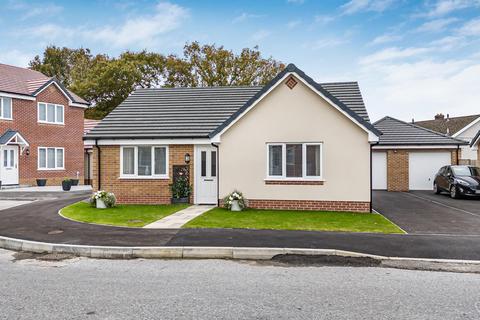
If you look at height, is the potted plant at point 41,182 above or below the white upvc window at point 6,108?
below

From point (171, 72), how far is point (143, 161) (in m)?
28.1

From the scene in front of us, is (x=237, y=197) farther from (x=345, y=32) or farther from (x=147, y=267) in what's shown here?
(x=345, y=32)

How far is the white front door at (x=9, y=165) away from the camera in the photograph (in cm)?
2298

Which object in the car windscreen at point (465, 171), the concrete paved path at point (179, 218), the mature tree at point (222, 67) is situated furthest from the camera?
the mature tree at point (222, 67)

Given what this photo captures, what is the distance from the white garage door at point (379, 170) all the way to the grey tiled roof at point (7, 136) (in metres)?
22.2

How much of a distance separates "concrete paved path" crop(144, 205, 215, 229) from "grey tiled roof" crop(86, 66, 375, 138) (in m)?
2.87

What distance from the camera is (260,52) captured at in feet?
130

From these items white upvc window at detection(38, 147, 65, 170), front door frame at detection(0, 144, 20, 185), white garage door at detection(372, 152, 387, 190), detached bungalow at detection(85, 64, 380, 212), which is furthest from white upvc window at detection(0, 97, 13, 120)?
white garage door at detection(372, 152, 387, 190)

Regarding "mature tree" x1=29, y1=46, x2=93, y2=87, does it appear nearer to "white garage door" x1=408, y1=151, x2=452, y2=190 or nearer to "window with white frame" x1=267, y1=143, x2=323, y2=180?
"white garage door" x1=408, y1=151, x2=452, y2=190

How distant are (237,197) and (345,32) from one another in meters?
9.88

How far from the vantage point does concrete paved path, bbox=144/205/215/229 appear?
34.1ft

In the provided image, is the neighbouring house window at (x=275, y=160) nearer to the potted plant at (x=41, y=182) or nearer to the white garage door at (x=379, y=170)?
the white garage door at (x=379, y=170)

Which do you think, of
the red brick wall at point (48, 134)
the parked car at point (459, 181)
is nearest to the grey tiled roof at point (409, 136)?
the parked car at point (459, 181)

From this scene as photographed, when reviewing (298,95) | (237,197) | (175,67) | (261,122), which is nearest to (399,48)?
(298,95)
